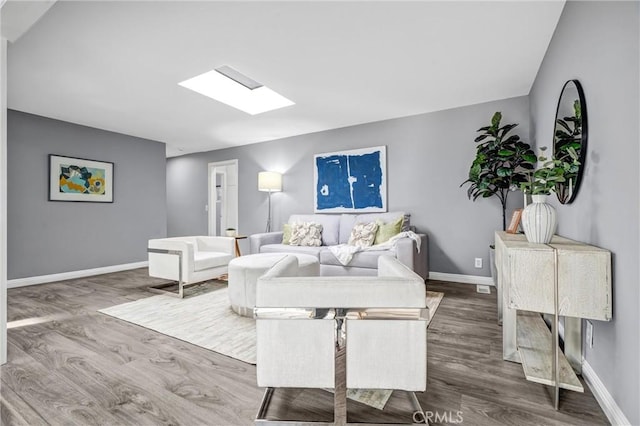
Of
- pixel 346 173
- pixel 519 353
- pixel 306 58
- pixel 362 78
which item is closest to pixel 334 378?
pixel 519 353

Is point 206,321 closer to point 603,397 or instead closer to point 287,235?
point 287,235

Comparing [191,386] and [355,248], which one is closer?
[191,386]

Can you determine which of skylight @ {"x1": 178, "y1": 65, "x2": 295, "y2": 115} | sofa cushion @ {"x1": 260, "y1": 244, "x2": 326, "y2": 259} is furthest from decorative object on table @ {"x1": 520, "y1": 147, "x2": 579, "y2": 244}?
skylight @ {"x1": 178, "y1": 65, "x2": 295, "y2": 115}

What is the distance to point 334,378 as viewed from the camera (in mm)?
1165

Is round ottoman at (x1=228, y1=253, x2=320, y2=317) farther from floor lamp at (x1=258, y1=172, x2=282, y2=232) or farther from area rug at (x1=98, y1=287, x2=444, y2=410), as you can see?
floor lamp at (x1=258, y1=172, x2=282, y2=232)

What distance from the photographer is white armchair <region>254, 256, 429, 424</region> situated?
114cm

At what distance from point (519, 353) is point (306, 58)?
8.81ft

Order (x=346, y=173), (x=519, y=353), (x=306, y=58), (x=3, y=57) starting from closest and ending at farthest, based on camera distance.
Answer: (x=519, y=353) < (x=3, y=57) < (x=306, y=58) < (x=346, y=173)

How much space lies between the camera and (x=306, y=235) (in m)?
4.24

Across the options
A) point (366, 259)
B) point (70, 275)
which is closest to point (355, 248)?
point (366, 259)

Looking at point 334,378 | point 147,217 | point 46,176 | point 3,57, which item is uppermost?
point 3,57

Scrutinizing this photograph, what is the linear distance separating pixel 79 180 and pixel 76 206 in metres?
0.39

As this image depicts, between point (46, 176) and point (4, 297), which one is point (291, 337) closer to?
point (4, 297)

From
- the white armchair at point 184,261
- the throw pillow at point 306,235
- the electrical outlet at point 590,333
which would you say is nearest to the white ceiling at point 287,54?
the throw pillow at point 306,235
